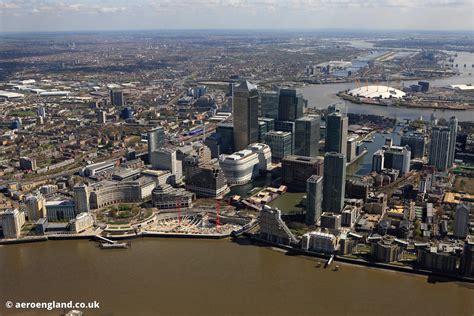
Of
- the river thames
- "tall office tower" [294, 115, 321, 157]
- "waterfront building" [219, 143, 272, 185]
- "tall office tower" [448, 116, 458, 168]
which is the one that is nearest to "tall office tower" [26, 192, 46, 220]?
the river thames

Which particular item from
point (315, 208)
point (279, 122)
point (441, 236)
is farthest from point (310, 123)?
point (441, 236)

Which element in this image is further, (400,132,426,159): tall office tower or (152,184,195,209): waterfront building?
(400,132,426,159): tall office tower

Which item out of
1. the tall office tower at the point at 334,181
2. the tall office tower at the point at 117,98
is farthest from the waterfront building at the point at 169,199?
the tall office tower at the point at 117,98

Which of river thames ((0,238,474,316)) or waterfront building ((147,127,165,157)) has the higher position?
waterfront building ((147,127,165,157))

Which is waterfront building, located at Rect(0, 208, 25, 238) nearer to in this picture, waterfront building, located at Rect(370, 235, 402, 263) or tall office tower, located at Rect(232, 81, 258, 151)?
waterfront building, located at Rect(370, 235, 402, 263)

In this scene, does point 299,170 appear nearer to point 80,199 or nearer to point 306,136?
point 306,136

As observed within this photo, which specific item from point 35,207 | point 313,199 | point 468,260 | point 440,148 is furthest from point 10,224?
point 440,148

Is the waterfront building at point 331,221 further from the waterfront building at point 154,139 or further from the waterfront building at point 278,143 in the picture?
the waterfront building at point 154,139
